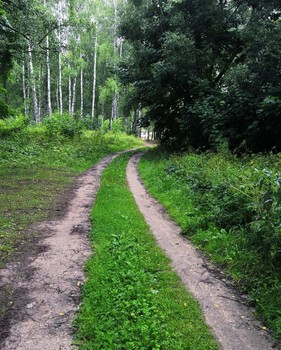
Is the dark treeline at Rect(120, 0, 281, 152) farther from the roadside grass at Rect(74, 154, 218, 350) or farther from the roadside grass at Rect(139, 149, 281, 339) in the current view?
the roadside grass at Rect(74, 154, 218, 350)

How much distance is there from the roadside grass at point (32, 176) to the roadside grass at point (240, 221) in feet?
12.6

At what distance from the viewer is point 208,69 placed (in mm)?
20688

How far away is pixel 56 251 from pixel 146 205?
13.2 feet

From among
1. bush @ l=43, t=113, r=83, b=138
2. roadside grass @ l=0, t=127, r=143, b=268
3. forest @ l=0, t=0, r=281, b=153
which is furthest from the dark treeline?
bush @ l=43, t=113, r=83, b=138

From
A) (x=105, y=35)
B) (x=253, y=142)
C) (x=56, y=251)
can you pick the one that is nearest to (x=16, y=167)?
(x=56, y=251)

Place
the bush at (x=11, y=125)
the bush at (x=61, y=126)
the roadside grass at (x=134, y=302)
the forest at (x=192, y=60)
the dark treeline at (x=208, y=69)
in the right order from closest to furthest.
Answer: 1. the roadside grass at (x=134, y=302)
2. the forest at (x=192, y=60)
3. the dark treeline at (x=208, y=69)
4. the bush at (x=11, y=125)
5. the bush at (x=61, y=126)

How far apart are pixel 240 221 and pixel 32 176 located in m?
9.19

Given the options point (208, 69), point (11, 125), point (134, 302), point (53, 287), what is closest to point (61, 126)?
point (11, 125)

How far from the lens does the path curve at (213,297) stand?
3.55 metres

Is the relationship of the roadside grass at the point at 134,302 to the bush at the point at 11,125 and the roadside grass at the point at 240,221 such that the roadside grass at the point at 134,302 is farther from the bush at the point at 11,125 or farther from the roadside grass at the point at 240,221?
the bush at the point at 11,125

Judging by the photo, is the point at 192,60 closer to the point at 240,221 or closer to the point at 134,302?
the point at 240,221

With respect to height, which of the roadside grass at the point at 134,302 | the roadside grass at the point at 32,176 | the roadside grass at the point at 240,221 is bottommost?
the roadside grass at the point at 32,176

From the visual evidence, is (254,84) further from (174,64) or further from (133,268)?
(133,268)

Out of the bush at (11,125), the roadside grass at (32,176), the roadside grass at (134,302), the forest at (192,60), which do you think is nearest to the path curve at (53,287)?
the roadside grass at (134,302)
